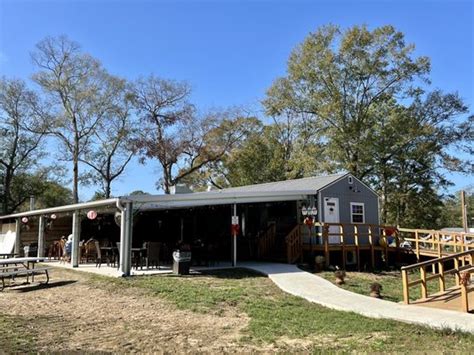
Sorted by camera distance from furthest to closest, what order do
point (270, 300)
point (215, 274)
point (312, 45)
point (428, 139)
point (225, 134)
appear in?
point (225, 134), point (312, 45), point (428, 139), point (215, 274), point (270, 300)

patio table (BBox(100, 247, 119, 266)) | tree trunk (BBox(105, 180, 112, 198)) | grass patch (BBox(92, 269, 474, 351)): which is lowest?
grass patch (BBox(92, 269, 474, 351))

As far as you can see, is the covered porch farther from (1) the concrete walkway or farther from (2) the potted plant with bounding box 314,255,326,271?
(1) the concrete walkway

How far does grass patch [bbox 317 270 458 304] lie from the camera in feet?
34.5

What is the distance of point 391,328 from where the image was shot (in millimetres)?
6785

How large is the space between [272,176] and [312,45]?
993cm

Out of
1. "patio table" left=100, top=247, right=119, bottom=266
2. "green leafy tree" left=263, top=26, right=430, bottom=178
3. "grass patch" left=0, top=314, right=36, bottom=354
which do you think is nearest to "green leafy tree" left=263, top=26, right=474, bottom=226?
"green leafy tree" left=263, top=26, right=430, bottom=178

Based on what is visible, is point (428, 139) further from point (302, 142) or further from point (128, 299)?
point (128, 299)

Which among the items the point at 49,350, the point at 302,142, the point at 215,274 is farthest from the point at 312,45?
the point at 49,350

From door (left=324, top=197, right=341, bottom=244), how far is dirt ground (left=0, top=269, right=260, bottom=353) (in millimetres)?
8928

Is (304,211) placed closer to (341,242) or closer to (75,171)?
(341,242)

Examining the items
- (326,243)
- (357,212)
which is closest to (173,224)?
(357,212)

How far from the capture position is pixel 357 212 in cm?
1803

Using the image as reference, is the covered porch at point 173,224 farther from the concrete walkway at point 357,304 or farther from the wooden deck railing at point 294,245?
the concrete walkway at point 357,304

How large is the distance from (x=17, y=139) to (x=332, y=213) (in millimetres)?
26938
